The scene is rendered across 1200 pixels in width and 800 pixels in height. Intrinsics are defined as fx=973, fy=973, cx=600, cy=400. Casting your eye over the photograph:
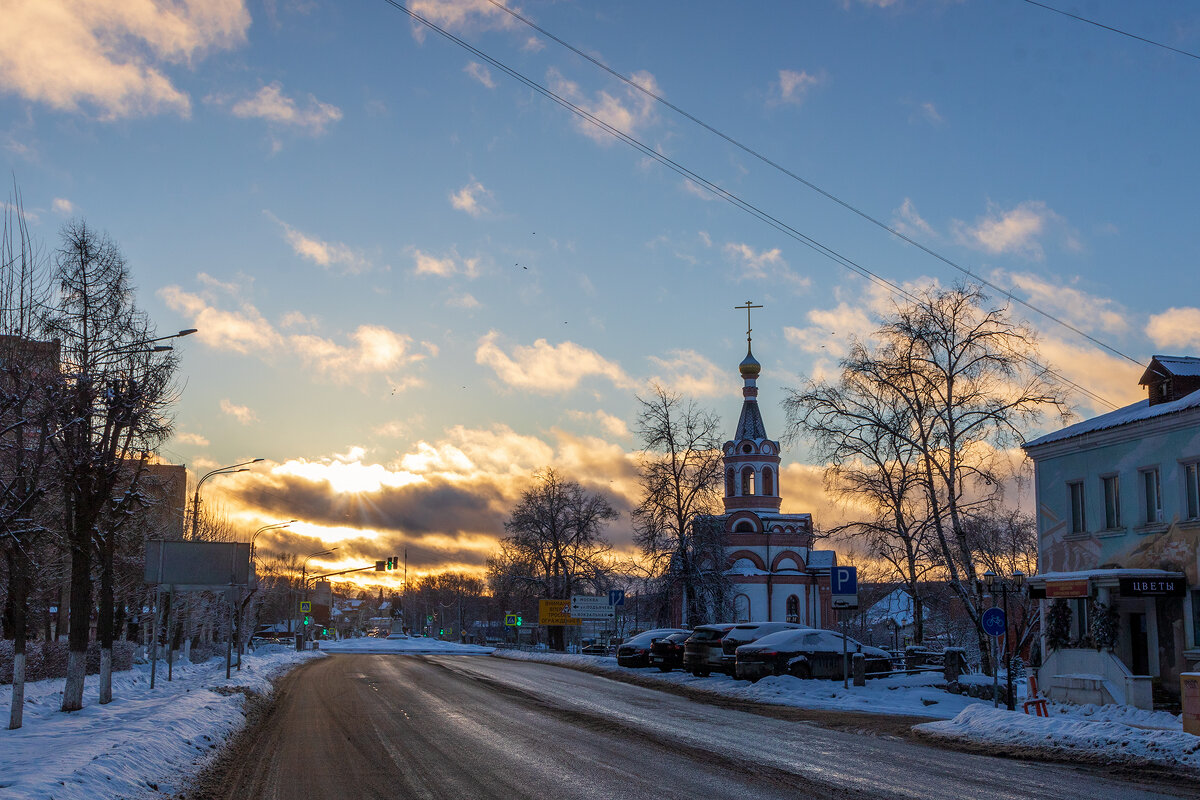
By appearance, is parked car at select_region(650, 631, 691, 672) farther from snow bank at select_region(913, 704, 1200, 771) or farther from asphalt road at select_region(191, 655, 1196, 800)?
snow bank at select_region(913, 704, 1200, 771)

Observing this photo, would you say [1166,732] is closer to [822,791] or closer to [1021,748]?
[1021,748]

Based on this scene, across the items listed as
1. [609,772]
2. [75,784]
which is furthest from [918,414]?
[75,784]

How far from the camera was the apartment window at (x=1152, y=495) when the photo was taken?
23578 mm

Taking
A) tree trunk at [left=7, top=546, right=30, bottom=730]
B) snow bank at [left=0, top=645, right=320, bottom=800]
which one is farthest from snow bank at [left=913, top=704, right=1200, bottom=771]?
tree trunk at [left=7, top=546, right=30, bottom=730]

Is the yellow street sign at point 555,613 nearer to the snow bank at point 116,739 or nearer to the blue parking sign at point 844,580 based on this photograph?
the snow bank at point 116,739

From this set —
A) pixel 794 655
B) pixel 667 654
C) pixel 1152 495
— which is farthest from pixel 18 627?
pixel 1152 495

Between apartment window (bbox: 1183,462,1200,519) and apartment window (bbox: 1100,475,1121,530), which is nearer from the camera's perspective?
apartment window (bbox: 1183,462,1200,519)

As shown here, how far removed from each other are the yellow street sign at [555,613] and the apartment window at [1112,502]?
28492mm

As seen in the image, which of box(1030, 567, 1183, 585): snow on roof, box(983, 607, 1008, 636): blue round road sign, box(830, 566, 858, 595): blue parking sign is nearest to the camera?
box(983, 607, 1008, 636): blue round road sign

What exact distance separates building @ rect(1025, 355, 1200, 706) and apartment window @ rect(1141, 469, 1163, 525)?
1.0 inches

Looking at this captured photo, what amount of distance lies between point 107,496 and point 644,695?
44.1 feet

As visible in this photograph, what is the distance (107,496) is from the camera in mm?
19375

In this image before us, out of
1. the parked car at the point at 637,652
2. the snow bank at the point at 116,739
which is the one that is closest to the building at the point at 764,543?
the parked car at the point at 637,652

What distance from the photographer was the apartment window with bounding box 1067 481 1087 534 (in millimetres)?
26656
